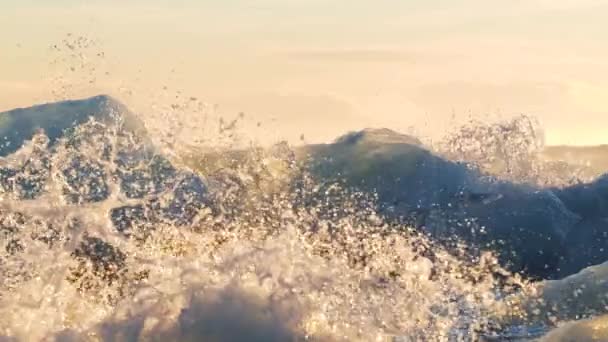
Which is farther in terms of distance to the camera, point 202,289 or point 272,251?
point 272,251

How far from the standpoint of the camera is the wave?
9195 millimetres

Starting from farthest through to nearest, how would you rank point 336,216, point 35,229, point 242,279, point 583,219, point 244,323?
point 583,219
point 336,216
point 35,229
point 242,279
point 244,323

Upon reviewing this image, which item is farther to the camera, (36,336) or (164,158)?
(164,158)

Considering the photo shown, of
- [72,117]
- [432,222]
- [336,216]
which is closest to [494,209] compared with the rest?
[432,222]

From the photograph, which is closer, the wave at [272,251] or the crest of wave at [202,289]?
the crest of wave at [202,289]

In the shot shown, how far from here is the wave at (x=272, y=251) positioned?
920cm

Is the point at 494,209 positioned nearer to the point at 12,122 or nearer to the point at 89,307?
the point at 89,307

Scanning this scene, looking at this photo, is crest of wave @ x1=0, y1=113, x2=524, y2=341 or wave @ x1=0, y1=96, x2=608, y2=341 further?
wave @ x1=0, y1=96, x2=608, y2=341

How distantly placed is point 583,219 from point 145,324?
20480mm

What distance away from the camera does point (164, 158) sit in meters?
28.4

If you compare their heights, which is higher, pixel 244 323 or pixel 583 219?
pixel 244 323

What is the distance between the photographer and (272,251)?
10320 mm

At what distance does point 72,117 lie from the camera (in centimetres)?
5059

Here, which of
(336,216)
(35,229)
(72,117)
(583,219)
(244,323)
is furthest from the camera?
(72,117)
